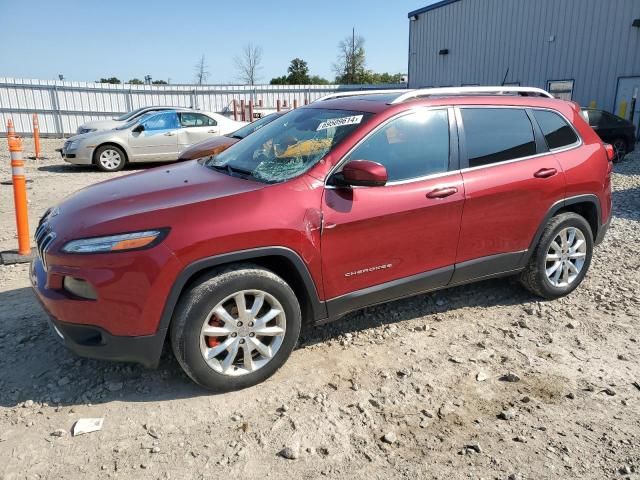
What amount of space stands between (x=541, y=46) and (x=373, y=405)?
21.2 m

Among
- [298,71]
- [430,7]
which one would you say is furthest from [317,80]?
[430,7]

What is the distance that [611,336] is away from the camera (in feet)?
12.2

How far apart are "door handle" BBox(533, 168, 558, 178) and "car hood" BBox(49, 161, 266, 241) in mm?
2235

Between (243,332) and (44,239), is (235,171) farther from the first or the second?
(44,239)

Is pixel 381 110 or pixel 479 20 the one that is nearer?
pixel 381 110

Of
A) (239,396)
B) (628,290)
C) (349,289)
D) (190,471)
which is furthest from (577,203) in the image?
(190,471)

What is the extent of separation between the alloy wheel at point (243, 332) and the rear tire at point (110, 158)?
9.90 m

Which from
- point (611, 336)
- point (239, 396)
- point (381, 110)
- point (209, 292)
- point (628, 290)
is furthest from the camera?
point (628, 290)

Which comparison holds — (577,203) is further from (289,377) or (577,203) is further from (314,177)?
(289,377)

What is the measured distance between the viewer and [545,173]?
3.91 m

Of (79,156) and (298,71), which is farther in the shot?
(298,71)

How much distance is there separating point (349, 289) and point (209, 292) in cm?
93

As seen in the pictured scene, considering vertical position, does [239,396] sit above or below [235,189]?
below

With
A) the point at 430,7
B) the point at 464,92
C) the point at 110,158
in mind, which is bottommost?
the point at 110,158
